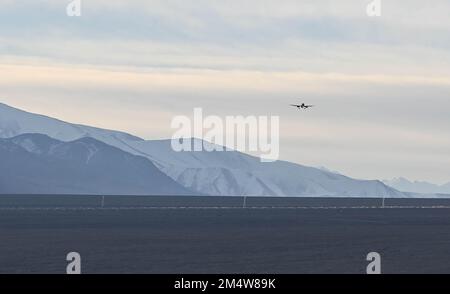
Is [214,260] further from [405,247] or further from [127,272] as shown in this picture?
[405,247]

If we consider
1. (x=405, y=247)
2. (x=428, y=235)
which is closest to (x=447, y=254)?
(x=405, y=247)

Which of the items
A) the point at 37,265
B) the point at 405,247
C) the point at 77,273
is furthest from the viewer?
the point at 405,247
